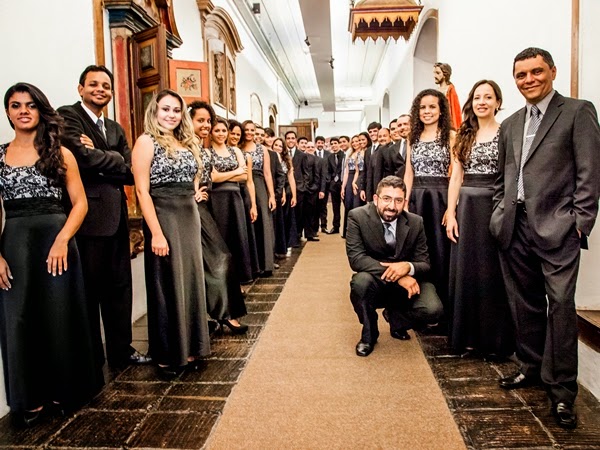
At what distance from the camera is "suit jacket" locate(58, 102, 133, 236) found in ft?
8.97

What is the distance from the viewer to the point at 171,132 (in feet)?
9.49

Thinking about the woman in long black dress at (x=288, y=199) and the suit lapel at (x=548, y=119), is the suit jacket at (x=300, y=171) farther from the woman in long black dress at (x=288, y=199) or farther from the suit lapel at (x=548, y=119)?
the suit lapel at (x=548, y=119)

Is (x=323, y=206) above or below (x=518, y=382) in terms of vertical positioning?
above

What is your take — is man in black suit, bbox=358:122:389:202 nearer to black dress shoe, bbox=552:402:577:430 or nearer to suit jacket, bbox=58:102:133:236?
suit jacket, bbox=58:102:133:236

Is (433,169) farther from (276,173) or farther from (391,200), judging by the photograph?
(276,173)

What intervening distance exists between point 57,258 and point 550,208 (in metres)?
2.28

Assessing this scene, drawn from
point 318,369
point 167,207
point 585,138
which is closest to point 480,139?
point 585,138

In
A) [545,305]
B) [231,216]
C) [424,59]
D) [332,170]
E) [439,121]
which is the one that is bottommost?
[545,305]

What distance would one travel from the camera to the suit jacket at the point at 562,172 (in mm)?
2242

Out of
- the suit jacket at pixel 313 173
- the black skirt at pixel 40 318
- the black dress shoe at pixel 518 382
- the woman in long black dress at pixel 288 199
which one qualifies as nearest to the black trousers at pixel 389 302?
the black dress shoe at pixel 518 382

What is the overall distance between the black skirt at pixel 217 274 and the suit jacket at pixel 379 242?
0.81 metres

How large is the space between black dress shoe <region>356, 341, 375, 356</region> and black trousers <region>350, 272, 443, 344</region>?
1.2 inches

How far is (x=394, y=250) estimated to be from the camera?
330 centimetres

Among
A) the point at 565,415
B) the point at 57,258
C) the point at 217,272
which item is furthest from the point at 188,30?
the point at 565,415
